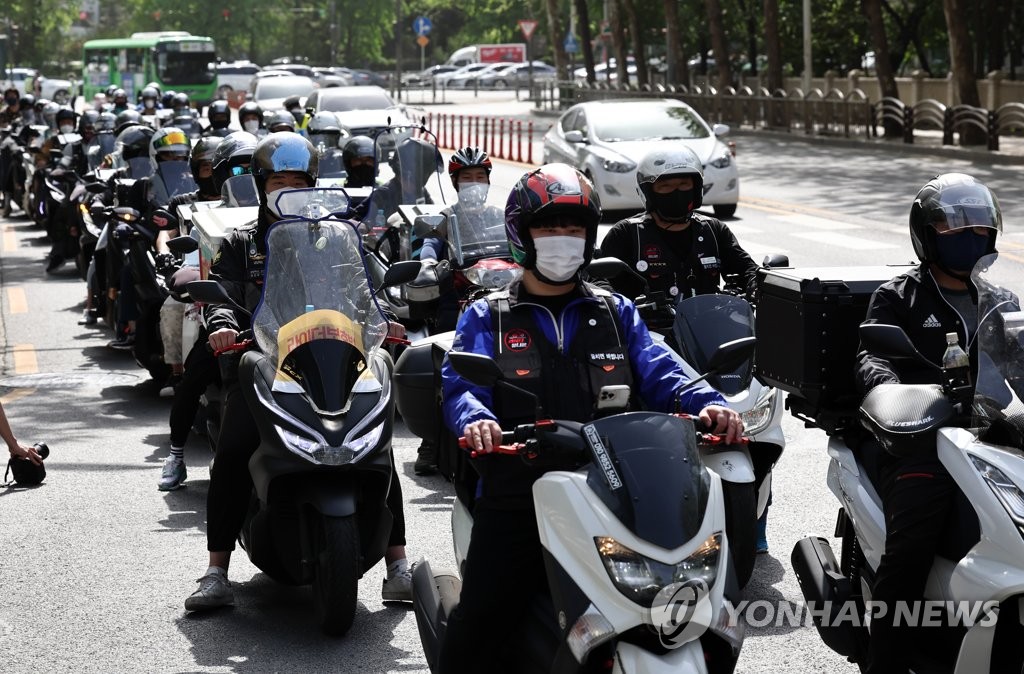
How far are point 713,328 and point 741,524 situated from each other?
3.31ft

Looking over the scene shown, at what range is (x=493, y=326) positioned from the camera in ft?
15.6

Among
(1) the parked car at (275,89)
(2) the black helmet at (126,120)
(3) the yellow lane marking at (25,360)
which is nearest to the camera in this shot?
(3) the yellow lane marking at (25,360)

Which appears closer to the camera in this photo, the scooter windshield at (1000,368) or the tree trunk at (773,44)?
the scooter windshield at (1000,368)

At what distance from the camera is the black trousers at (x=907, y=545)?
474 cm

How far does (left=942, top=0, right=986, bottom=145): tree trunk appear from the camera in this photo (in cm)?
3179

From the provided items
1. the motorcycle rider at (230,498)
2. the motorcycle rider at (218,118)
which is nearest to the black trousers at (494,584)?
the motorcycle rider at (230,498)

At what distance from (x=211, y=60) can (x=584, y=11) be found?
17.2m

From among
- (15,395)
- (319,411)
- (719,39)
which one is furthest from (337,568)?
(719,39)

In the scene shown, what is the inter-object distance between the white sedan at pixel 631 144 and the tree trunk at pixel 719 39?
21788mm

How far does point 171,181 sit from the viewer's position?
13070 millimetres

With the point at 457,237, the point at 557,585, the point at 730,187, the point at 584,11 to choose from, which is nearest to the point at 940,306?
the point at 557,585

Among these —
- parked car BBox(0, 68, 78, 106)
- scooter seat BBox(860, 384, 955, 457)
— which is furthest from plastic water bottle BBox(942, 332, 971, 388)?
parked car BBox(0, 68, 78, 106)

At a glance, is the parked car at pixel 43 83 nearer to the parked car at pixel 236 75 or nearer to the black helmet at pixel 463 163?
the parked car at pixel 236 75

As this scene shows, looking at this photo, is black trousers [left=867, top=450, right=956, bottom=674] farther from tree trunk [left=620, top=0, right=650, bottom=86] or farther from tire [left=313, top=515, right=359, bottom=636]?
tree trunk [left=620, top=0, right=650, bottom=86]
